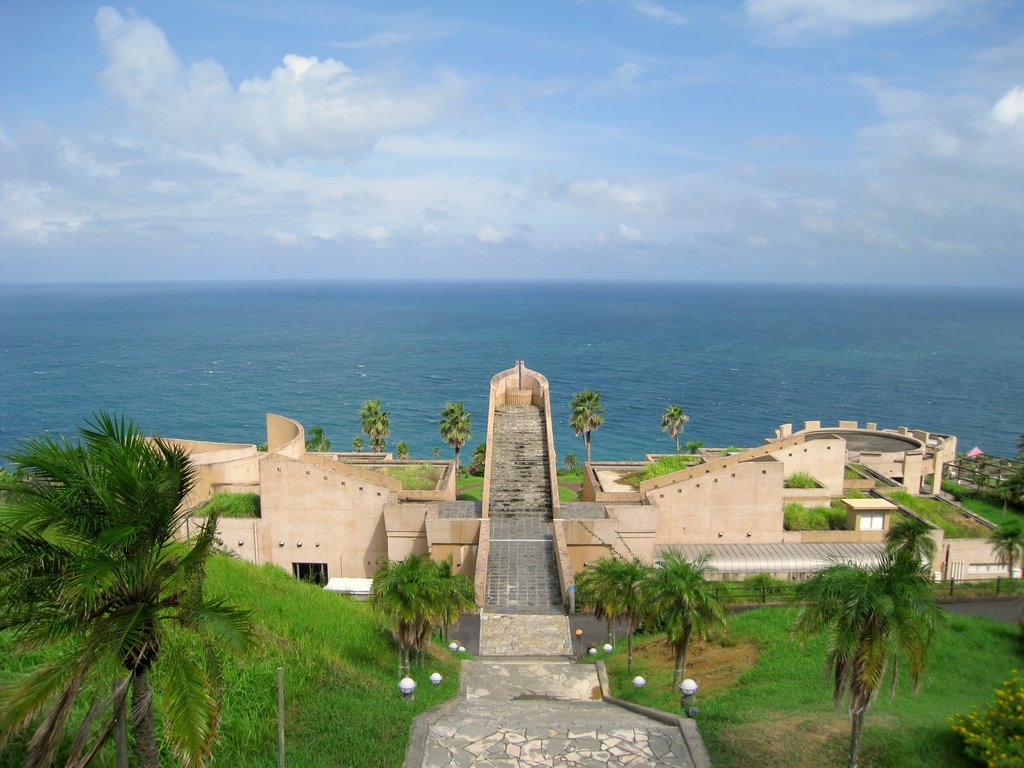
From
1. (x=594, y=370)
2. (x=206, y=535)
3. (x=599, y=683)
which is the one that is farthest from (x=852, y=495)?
(x=594, y=370)

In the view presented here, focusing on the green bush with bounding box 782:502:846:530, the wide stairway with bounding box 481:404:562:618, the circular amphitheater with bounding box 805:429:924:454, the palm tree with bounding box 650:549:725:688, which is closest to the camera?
the palm tree with bounding box 650:549:725:688

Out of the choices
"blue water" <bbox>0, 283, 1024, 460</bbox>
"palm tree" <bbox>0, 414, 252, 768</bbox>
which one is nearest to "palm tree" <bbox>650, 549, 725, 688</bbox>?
"palm tree" <bbox>0, 414, 252, 768</bbox>

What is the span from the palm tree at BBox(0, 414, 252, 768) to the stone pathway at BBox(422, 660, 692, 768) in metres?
5.81

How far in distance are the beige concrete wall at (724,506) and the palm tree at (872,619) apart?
60.9 ft

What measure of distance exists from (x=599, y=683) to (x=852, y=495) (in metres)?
21.3

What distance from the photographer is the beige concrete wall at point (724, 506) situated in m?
29.0

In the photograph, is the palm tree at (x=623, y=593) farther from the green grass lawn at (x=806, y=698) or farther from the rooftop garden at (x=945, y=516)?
the rooftop garden at (x=945, y=516)

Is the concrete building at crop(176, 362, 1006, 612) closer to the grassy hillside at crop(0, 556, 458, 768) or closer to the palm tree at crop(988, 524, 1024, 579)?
the palm tree at crop(988, 524, 1024, 579)

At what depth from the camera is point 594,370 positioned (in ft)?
384

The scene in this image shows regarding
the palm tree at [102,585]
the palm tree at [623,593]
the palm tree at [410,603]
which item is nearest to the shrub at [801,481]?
the palm tree at [623,593]

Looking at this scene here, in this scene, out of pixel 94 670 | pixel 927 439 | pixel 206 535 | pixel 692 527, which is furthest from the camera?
pixel 927 439

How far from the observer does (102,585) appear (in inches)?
279

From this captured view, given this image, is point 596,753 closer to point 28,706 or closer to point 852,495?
point 28,706

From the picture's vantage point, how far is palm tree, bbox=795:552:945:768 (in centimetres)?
977
